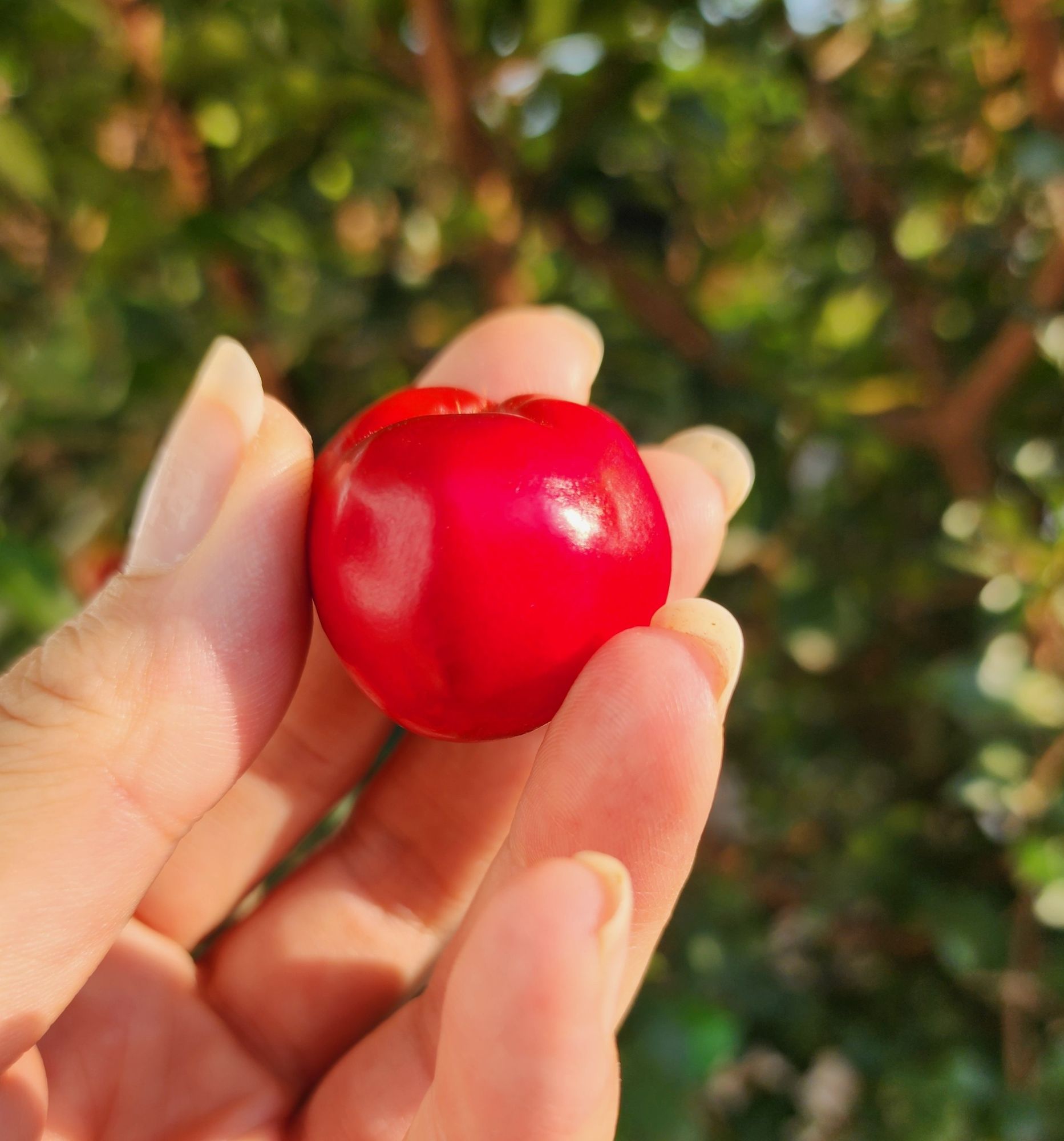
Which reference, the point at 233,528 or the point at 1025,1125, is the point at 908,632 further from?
the point at 233,528

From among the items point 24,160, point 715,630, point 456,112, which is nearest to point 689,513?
point 715,630

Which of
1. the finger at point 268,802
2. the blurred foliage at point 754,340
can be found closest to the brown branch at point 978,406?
the blurred foliage at point 754,340

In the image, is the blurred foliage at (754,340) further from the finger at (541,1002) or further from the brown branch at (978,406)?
the finger at (541,1002)

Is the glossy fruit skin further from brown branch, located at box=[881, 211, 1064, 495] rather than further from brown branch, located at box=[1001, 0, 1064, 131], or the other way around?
brown branch, located at box=[1001, 0, 1064, 131]

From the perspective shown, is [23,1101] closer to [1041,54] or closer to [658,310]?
[658,310]

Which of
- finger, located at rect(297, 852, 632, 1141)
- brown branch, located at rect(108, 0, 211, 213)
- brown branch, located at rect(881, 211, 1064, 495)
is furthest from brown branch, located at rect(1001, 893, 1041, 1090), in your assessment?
brown branch, located at rect(108, 0, 211, 213)

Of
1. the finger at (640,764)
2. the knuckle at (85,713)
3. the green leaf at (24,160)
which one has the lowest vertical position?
the finger at (640,764)

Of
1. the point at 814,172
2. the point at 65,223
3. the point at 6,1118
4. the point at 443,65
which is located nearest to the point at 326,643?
the point at 6,1118
